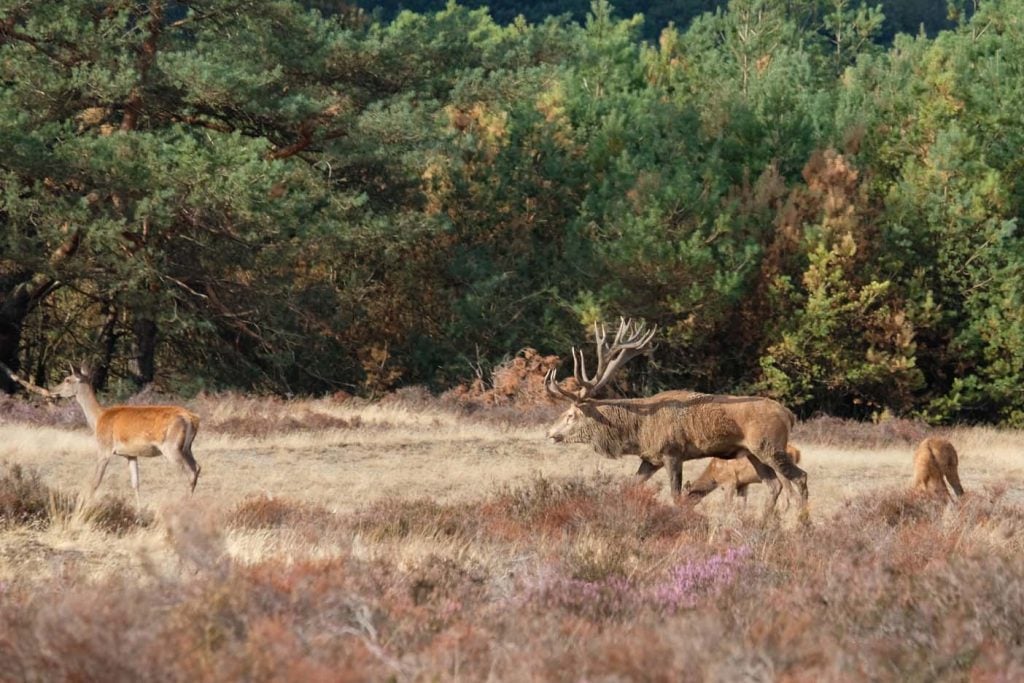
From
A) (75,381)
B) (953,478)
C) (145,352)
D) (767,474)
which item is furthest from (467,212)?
(953,478)

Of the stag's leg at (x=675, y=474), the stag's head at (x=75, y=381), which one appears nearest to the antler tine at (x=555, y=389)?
the stag's leg at (x=675, y=474)

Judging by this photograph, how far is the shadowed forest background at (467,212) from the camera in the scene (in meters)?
25.5

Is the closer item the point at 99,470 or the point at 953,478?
the point at 99,470

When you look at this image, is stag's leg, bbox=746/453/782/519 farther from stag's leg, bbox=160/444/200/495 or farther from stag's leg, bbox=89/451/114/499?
stag's leg, bbox=89/451/114/499

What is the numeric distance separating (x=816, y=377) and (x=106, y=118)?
14693mm

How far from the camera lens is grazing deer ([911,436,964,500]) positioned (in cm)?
1403

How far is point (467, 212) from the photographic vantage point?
3369cm

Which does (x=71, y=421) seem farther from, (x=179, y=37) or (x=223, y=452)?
(x=179, y=37)

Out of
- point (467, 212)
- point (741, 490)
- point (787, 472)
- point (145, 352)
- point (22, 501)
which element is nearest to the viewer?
point (22, 501)

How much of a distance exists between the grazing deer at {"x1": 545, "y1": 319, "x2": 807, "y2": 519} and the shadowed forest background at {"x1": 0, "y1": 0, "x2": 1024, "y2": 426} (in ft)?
39.0

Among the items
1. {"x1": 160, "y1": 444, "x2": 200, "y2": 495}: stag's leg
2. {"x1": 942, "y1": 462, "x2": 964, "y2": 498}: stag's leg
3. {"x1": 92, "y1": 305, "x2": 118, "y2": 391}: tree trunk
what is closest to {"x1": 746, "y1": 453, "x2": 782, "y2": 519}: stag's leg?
{"x1": 942, "y1": 462, "x2": 964, "y2": 498}: stag's leg

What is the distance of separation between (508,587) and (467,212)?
2621 cm

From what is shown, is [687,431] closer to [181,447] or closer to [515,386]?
[181,447]

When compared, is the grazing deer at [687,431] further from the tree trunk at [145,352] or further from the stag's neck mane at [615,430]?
the tree trunk at [145,352]
